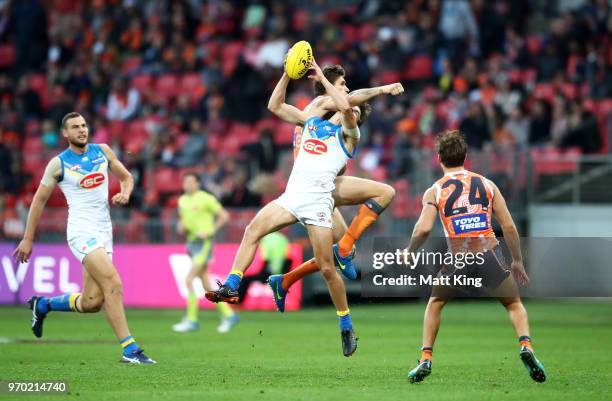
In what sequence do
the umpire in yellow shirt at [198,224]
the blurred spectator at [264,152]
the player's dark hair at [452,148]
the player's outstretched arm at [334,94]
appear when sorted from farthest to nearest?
the blurred spectator at [264,152]
the umpire in yellow shirt at [198,224]
the player's outstretched arm at [334,94]
the player's dark hair at [452,148]

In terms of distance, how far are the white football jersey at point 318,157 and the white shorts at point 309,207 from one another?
71 mm

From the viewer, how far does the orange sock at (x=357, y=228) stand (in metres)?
12.5

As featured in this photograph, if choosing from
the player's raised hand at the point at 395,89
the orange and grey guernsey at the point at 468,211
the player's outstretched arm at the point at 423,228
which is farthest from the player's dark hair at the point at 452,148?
the player's raised hand at the point at 395,89

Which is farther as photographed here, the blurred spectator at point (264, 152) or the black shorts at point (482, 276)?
the blurred spectator at point (264, 152)

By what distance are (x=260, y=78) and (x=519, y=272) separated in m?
16.9

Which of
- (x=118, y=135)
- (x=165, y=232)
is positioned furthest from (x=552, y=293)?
(x=118, y=135)

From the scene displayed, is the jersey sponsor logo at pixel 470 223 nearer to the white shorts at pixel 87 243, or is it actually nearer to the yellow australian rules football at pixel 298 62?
the yellow australian rules football at pixel 298 62

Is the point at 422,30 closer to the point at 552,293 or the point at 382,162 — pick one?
the point at 382,162

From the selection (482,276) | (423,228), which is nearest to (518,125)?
(482,276)

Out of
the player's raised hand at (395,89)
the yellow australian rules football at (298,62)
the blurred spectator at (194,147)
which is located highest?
the yellow australian rules football at (298,62)

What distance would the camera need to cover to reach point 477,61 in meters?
25.8

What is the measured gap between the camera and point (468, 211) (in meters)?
10.5

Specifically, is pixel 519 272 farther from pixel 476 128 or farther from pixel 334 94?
pixel 476 128

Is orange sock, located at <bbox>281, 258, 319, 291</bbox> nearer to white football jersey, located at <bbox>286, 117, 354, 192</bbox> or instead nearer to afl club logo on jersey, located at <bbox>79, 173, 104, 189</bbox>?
white football jersey, located at <bbox>286, 117, 354, 192</bbox>
